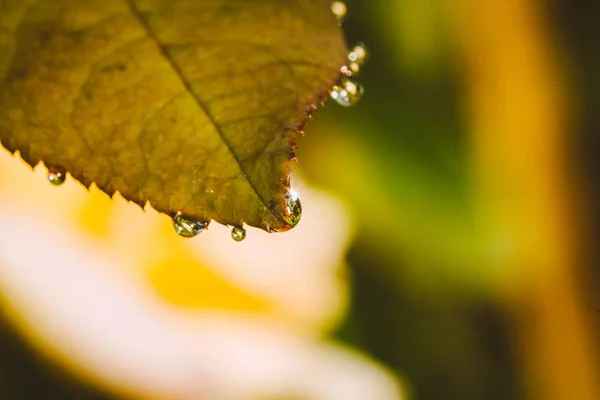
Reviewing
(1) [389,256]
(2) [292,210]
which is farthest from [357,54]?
(1) [389,256]

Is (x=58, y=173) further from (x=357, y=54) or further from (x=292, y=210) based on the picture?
(x=357, y=54)

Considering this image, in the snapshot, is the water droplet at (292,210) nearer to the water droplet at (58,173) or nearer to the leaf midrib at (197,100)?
the leaf midrib at (197,100)

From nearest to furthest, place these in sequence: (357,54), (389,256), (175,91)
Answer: (175,91)
(357,54)
(389,256)

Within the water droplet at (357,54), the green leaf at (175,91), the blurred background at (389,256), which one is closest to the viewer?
the green leaf at (175,91)

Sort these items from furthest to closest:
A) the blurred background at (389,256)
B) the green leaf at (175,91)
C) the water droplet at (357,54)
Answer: the blurred background at (389,256) < the water droplet at (357,54) < the green leaf at (175,91)

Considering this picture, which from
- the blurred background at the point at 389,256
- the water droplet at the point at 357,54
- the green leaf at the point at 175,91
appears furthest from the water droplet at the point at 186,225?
the blurred background at the point at 389,256

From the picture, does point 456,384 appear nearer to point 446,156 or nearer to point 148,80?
point 446,156

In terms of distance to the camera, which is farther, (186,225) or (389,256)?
(389,256)
